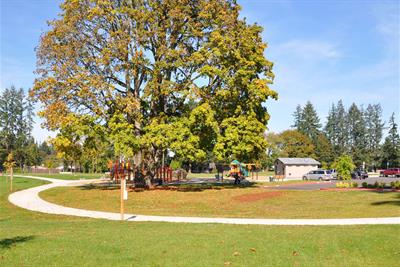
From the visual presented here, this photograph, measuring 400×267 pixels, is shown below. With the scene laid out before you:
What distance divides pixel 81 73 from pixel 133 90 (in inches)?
177

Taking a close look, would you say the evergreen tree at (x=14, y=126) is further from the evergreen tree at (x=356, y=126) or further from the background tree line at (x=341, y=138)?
the evergreen tree at (x=356, y=126)

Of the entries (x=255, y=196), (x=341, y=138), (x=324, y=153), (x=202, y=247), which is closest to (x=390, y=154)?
(x=324, y=153)

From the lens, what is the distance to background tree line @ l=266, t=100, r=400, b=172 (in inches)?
3615

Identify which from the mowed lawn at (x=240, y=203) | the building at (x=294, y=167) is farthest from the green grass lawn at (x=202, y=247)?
the building at (x=294, y=167)

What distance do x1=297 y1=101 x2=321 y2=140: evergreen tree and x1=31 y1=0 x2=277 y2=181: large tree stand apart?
8858 cm

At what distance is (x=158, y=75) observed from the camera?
1102 inches

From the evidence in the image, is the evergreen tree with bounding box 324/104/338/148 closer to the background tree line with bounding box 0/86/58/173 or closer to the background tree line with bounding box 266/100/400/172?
the background tree line with bounding box 266/100/400/172

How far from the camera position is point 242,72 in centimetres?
2717

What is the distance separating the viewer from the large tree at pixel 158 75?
26.6 metres

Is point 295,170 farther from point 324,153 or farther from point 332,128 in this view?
point 332,128

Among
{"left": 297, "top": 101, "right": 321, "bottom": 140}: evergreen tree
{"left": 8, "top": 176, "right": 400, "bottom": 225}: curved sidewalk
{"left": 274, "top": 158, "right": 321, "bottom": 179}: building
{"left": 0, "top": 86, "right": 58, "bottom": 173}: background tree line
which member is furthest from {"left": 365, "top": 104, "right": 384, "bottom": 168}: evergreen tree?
{"left": 8, "top": 176, "right": 400, "bottom": 225}: curved sidewalk

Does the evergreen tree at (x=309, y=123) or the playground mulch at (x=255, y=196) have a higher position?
the evergreen tree at (x=309, y=123)

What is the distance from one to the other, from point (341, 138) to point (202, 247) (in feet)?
410

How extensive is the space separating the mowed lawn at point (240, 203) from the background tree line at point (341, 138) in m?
53.7
